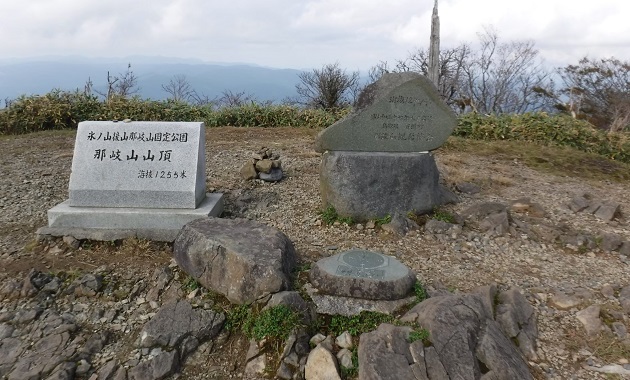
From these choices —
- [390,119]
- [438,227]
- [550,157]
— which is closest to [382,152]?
[390,119]

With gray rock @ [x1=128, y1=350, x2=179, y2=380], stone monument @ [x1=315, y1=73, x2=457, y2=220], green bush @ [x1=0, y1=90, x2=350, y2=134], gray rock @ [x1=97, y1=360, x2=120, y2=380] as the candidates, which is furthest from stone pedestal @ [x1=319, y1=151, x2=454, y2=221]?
green bush @ [x1=0, y1=90, x2=350, y2=134]

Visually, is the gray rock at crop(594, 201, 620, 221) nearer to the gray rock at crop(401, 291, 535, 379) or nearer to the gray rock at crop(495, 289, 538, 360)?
the gray rock at crop(495, 289, 538, 360)

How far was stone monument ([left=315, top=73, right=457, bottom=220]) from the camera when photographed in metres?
5.61

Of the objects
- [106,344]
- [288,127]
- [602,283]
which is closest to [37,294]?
[106,344]

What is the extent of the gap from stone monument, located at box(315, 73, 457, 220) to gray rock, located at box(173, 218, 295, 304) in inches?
64.0

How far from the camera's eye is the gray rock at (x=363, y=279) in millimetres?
3494

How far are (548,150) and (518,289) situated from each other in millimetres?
7393

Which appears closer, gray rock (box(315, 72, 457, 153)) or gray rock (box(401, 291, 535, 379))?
gray rock (box(401, 291, 535, 379))

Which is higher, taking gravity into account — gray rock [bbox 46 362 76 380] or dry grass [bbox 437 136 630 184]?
dry grass [bbox 437 136 630 184]

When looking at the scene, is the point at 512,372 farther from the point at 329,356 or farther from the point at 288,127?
the point at 288,127

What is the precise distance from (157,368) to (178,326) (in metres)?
0.38

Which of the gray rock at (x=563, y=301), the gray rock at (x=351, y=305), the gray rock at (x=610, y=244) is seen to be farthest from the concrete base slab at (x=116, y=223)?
the gray rock at (x=610, y=244)

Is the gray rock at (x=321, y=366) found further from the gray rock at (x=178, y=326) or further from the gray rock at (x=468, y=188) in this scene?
the gray rock at (x=468, y=188)

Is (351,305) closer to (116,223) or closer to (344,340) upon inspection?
(344,340)
